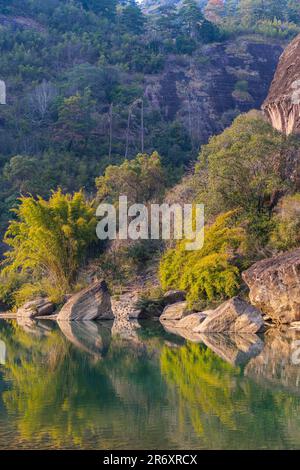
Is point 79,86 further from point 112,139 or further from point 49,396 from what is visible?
point 49,396

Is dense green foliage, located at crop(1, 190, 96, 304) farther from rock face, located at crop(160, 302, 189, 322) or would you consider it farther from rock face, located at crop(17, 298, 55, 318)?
rock face, located at crop(160, 302, 189, 322)

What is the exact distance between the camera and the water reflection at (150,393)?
838 centimetres

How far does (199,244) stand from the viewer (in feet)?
77.0

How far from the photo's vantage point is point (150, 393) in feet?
37.0

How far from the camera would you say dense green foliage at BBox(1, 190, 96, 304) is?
90.5 feet

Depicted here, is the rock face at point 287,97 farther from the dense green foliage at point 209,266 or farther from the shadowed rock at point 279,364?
the shadowed rock at point 279,364

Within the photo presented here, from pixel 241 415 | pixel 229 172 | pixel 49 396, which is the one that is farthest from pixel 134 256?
pixel 241 415

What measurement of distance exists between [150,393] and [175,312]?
38.9 feet

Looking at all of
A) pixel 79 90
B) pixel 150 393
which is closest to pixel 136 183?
pixel 79 90

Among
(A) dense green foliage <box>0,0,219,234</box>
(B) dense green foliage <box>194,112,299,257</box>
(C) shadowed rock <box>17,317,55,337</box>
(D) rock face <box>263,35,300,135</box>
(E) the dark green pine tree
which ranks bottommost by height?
(C) shadowed rock <box>17,317,55,337</box>

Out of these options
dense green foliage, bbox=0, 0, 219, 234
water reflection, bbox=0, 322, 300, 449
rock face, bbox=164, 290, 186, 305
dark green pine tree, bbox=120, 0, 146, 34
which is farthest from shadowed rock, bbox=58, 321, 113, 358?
dark green pine tree, bbox=120, 0, 146, 34

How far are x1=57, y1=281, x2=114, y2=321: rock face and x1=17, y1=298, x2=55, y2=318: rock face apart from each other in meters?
2.18

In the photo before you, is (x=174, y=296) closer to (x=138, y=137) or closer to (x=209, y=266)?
(x=209, y=266)
